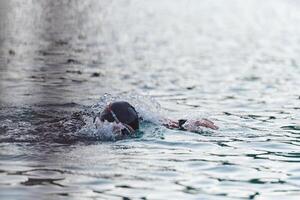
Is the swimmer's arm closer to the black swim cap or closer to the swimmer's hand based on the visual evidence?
the swimmer's hand

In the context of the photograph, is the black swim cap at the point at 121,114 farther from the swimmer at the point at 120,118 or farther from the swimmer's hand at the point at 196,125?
the swimmer's hand at the point at 196,125

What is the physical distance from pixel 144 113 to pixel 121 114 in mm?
1318

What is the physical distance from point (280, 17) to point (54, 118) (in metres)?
42.1

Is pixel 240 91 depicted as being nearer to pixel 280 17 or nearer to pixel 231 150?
pixel 231 150

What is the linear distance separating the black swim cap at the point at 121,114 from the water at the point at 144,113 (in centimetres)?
24

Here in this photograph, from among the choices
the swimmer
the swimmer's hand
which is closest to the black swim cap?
the swimmer

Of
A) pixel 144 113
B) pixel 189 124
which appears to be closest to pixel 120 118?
pixel 189 124

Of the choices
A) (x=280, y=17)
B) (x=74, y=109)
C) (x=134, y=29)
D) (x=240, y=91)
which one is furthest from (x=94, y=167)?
(x=280, y=17)

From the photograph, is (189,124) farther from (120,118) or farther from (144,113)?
(120,118)

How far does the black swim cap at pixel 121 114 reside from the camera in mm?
10117

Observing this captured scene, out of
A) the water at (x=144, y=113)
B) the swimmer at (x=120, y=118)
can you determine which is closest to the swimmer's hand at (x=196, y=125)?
the water at (x=144, y=113)

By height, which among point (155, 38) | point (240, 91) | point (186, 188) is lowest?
point (186, 188)

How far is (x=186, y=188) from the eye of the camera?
7.18 meters

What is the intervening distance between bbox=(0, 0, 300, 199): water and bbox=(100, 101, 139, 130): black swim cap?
9.6 inches
